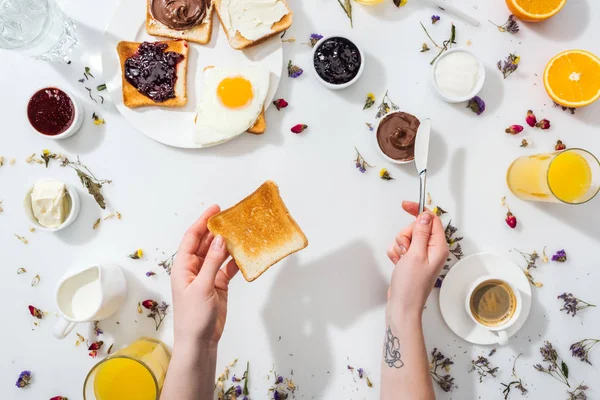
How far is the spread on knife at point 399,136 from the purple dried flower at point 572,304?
1.14m

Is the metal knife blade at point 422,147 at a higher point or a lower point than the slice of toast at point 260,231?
higher

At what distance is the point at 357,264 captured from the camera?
2.53 m

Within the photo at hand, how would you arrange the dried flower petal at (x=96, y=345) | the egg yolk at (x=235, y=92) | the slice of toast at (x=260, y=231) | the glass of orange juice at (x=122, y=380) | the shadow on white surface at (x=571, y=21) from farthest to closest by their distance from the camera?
the shadow on white surface at (x=571, y=21)
the dried flower petal at (x=96, y=345)
the egg yolk at (x=235, y=92)
the slice of toast at (x=260, y=231)
the glass of orange juice at (x=122, y=380)

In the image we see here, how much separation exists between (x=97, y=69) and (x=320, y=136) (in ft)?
4.08

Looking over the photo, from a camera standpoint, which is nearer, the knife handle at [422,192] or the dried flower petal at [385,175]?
the knife handle at [422,192]

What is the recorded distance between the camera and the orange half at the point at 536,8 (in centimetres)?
244

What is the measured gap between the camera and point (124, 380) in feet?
7.07

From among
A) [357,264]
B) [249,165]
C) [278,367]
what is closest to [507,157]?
[357,264]

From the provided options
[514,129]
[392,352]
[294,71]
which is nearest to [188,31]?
[294,71]

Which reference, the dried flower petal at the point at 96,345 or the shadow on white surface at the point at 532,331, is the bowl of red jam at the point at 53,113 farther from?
the shadow on white surface at the point at 532,331

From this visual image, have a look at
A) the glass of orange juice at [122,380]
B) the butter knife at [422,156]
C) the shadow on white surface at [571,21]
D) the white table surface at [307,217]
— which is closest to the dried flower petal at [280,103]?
the white table surface at [307,217]

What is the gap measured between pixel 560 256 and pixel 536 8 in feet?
4.31

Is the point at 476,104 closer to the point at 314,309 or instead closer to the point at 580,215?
the point at 580,215

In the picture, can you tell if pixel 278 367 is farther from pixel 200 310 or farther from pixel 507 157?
pixel 507 157
